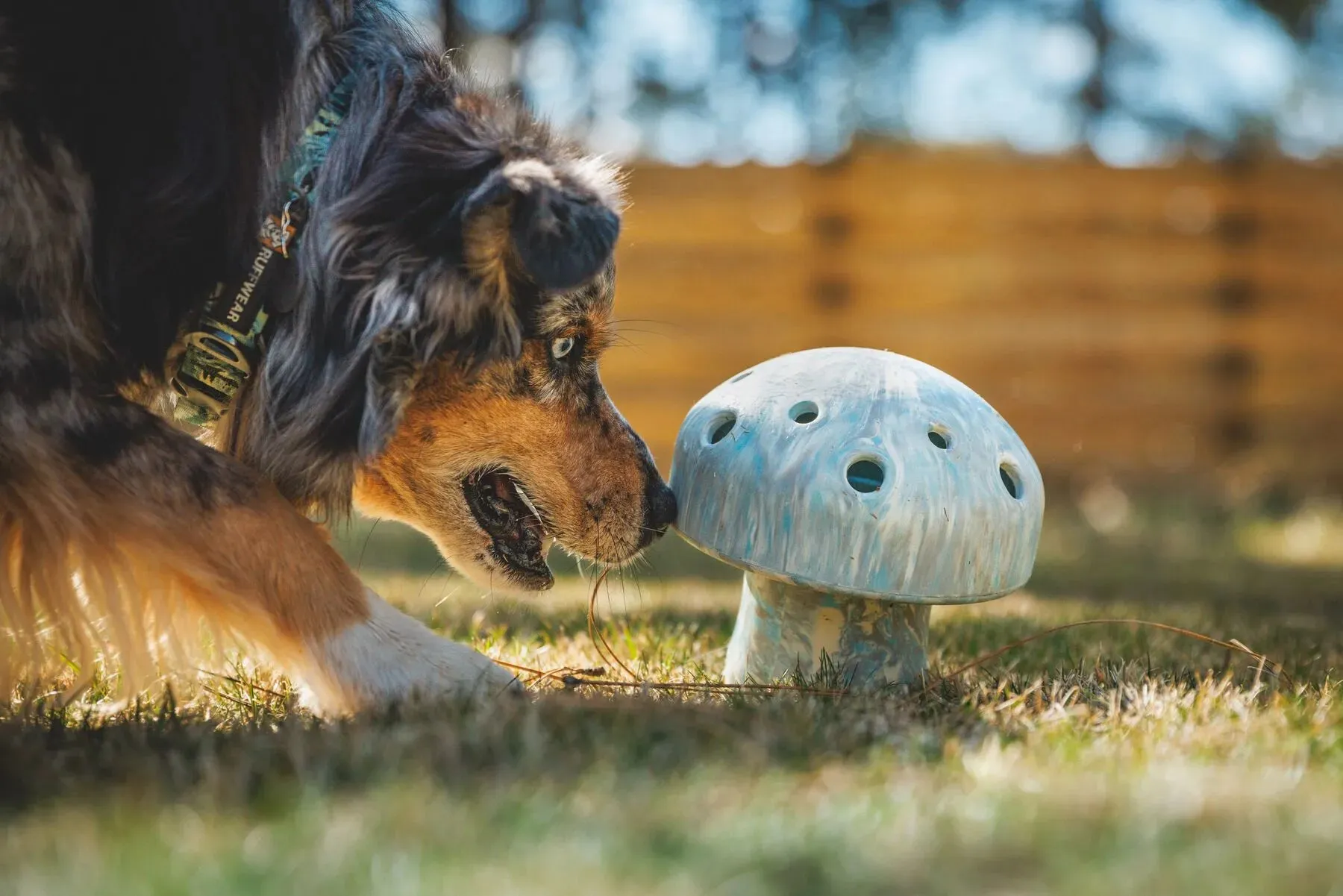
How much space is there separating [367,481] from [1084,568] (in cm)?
405

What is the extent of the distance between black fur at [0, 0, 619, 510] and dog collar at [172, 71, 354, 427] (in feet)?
0.09

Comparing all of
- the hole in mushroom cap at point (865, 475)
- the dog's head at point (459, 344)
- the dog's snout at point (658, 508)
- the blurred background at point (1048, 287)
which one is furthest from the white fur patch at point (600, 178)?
the blurred background at point (1048, 287)

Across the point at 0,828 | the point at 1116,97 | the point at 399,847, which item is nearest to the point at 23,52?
the point at 0,828

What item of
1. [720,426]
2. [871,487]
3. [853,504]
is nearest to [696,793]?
[853,504]

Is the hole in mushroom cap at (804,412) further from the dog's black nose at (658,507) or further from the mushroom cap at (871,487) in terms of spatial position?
the dog's black nose at (658,507)

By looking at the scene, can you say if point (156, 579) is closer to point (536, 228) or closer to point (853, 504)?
point (536, 228)

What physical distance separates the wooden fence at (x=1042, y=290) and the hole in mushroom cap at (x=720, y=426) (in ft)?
21.7

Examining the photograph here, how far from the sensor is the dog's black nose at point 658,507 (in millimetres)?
2895

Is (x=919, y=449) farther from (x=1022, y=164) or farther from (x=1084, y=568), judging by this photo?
(x=1022, y=164)

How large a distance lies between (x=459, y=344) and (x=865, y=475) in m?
0.92

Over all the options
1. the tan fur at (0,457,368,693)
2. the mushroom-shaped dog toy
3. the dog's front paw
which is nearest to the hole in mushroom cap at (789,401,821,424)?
the mushroom-shaped dog toy

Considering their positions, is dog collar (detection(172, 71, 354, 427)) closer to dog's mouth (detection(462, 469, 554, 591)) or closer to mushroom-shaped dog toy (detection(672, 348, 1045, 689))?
dog's mouth (detection(462, 469, 554, 591))

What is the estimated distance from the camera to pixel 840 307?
32.0ft

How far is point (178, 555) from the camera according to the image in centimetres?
237
